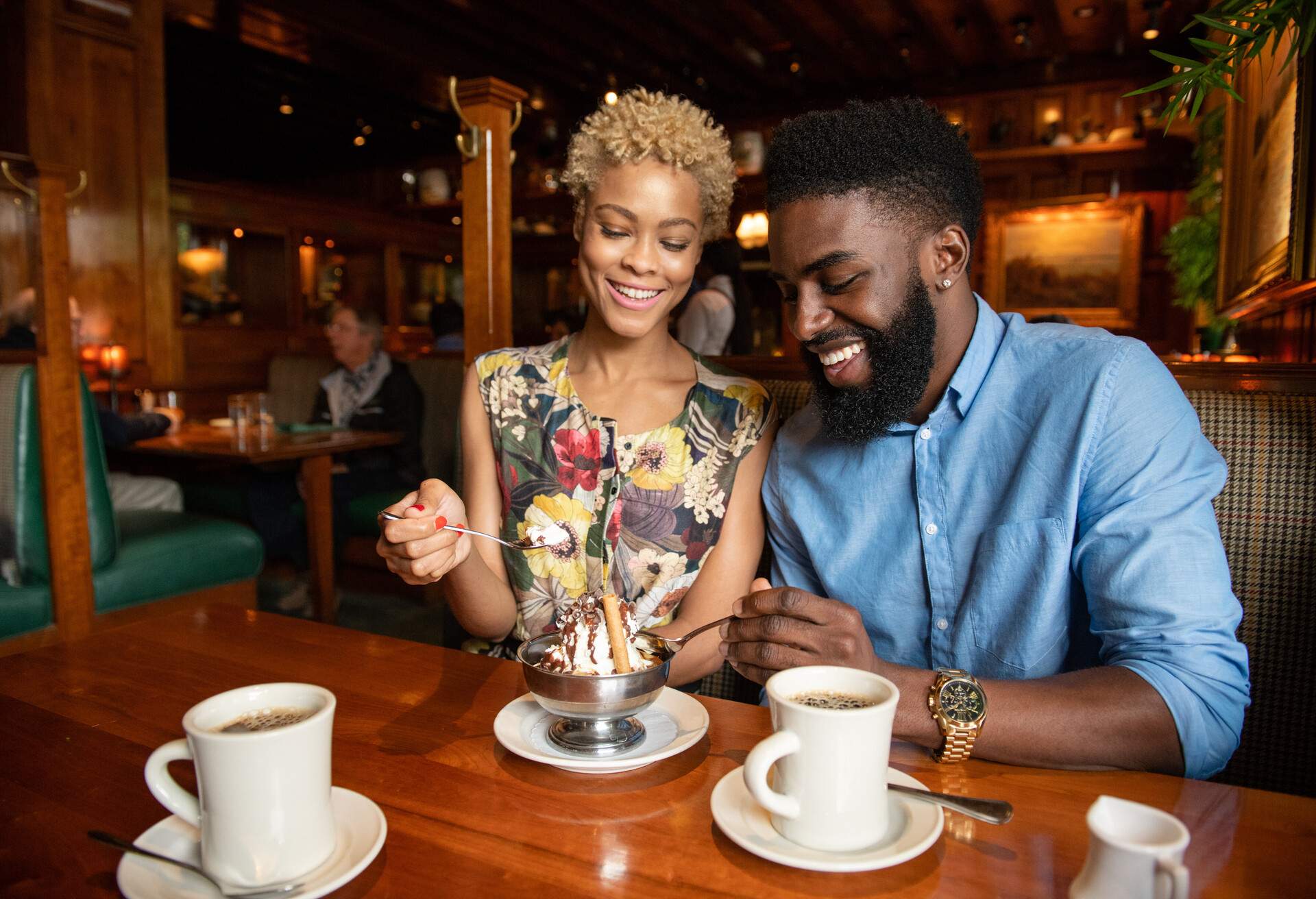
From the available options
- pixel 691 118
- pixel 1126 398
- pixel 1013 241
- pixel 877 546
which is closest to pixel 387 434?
pixel 691 118

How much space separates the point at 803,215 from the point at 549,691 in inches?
32.3

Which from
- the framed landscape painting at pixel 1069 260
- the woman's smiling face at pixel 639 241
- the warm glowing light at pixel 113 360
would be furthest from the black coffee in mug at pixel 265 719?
the framed landscape painting at pixel 1069 260

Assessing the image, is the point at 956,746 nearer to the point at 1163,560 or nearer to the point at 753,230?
the point at 1163,560

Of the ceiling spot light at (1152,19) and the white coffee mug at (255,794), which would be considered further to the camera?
the ceiling spot light at (1152,19)

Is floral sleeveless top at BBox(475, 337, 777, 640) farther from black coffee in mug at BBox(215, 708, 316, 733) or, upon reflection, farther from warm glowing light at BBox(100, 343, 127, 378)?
warm glowing light at BBox(100, 343, 127, 378)

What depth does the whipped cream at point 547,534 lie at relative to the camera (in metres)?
1.71

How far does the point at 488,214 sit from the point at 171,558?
7.25 feet

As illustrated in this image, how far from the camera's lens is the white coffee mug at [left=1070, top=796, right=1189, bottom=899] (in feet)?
1.97

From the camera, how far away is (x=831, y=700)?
2.74 ft

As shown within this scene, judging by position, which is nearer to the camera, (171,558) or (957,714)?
(957,714)

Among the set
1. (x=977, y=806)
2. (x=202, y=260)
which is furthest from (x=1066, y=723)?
(x=202, y=260)

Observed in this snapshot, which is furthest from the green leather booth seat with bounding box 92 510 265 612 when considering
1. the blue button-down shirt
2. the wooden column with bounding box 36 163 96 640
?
the blue button-down shirt

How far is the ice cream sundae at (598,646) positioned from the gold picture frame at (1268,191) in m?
1.03

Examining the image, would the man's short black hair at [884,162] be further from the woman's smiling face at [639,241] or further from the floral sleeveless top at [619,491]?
the floral sleeveless top at [619,491]
